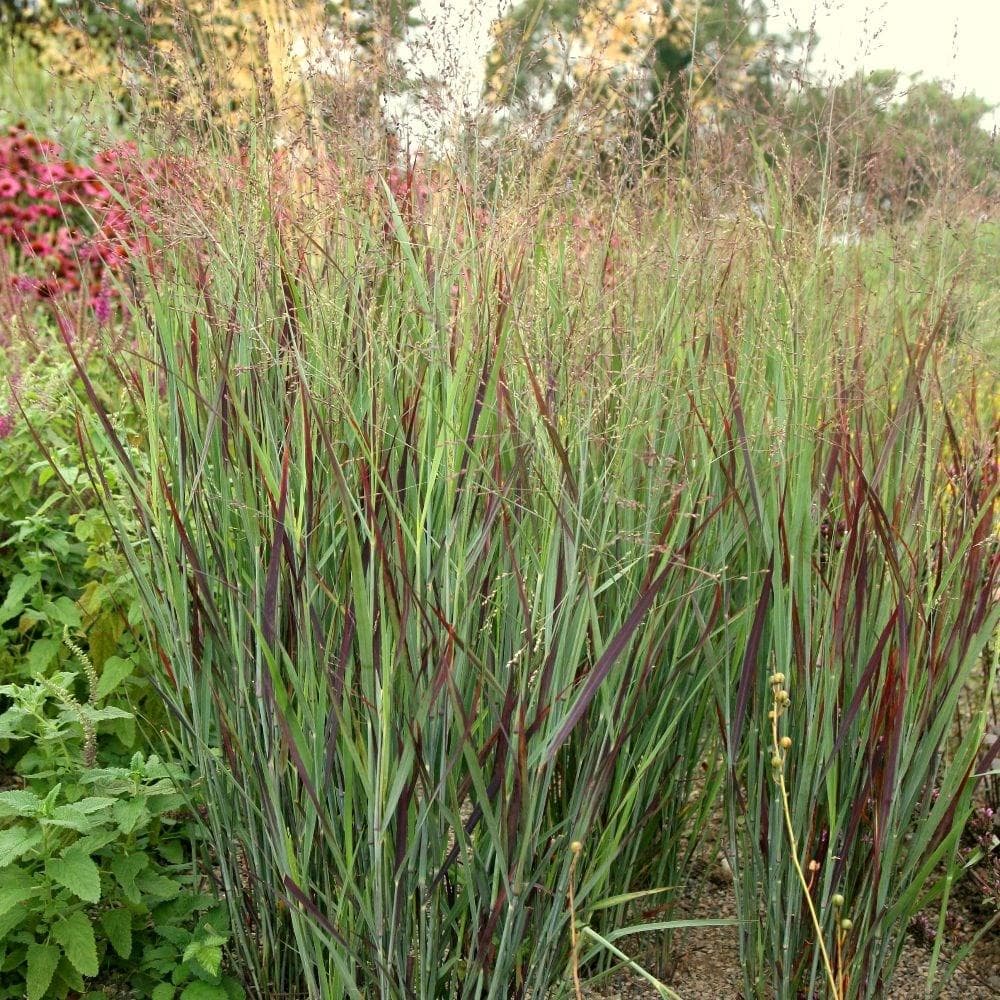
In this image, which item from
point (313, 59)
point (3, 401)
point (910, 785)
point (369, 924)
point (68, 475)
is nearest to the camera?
point (369, 924)

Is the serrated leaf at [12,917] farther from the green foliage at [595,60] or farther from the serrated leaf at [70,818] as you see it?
the green foliage at [595,60]

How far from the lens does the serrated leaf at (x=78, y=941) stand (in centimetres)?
194

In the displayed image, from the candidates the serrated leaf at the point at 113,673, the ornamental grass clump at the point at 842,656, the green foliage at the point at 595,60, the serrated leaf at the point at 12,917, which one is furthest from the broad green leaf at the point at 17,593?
the ornamental grass clump at the point at 842,656

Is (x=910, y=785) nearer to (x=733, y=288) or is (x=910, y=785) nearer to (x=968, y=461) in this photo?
(x=968, y=461)

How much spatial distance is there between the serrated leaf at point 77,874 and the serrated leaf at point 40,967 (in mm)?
138

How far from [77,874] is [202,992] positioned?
0.33 m

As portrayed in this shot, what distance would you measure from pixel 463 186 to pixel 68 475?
1687mm

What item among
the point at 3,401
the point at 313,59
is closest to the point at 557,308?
the point at 313,59

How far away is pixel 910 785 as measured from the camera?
6.08 ft

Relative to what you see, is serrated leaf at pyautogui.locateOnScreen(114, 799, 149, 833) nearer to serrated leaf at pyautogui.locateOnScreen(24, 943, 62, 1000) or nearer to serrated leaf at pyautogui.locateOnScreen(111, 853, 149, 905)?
serrated leaf at pyautogui.locateOnScreen(111, 853, 149, 905)

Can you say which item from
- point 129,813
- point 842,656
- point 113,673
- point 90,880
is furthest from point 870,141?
point 90,880

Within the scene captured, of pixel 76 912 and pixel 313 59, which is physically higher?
pixel 313 59

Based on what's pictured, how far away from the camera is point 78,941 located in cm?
198

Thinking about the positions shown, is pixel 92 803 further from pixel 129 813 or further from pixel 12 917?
pixel 12 917
